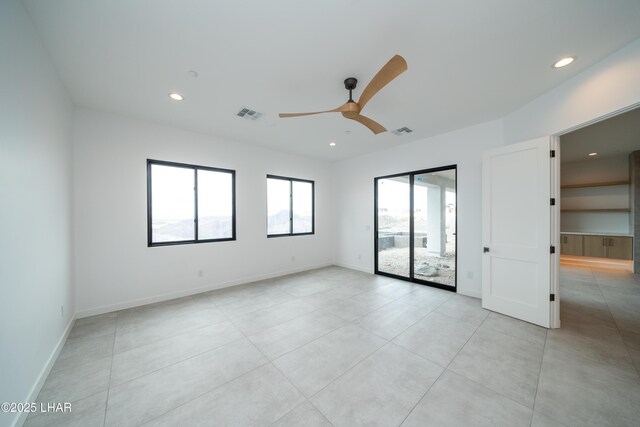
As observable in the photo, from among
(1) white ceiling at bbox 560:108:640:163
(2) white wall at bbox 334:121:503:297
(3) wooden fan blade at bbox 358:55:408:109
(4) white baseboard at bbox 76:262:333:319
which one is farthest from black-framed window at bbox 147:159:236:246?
(1) white ceiling at bbox 560:108:640:163

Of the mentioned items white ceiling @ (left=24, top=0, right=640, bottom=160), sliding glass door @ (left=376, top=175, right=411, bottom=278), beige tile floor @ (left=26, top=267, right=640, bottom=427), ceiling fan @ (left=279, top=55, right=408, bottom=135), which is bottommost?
beige tile floor @ (left=26, top=267, right=640, bottom=427)

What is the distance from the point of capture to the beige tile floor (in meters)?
1.64

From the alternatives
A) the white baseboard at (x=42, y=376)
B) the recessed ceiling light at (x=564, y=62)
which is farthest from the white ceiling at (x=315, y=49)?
the white baseboard at (x=42, y=376)

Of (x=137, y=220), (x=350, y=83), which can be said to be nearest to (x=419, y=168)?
(x=350, y=83)

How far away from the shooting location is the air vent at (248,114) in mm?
3283

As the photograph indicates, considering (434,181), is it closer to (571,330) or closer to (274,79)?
(571,330)

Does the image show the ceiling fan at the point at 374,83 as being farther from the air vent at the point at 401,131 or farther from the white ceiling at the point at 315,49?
the air vent at the point at 401,131

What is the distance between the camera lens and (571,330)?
9.08 ft

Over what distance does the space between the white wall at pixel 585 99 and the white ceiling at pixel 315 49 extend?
0.12 meters

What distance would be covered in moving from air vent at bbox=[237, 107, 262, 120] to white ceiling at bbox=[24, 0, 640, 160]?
14 centimetres

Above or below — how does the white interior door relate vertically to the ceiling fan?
below

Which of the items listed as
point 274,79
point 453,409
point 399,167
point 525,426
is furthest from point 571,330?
point 274,79

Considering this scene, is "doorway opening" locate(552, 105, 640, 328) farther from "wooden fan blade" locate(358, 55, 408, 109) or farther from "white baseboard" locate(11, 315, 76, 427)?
"white baseboard" locate(11, 315, 76, 427)

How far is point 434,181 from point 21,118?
5.52 metres
